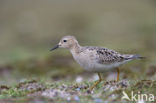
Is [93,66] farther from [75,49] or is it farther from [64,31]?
[64,31]

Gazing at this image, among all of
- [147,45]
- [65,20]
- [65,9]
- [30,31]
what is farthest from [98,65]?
[65,9]

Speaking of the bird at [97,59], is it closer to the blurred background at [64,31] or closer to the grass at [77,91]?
the grass at [77,91]

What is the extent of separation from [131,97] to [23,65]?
1062 cm

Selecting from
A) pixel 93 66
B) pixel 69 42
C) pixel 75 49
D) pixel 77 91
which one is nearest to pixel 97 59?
pixel 93 66

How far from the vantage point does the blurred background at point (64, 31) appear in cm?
1859

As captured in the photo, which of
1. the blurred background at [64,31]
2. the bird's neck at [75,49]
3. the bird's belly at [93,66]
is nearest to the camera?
the bird's belly at [93,66]

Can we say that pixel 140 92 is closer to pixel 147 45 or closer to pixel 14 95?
pixel 14 95

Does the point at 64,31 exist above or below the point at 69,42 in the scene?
above

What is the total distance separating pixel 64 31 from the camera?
31.4 metres

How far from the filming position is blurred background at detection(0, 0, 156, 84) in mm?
18594

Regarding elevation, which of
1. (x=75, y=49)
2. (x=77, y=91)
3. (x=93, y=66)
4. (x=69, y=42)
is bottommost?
(x=77, y=91)

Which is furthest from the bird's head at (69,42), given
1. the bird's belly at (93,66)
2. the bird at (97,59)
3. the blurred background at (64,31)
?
the blurred background at (64,31)

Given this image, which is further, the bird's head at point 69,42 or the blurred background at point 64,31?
the blurred background at point 64,31

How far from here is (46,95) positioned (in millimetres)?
9289
